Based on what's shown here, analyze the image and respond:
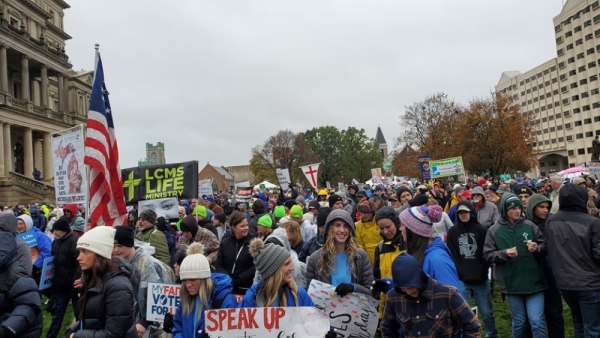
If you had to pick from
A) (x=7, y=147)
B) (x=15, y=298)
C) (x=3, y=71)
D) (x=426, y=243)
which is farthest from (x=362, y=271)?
(x=3, y=71)

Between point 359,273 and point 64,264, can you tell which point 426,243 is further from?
point 64,264

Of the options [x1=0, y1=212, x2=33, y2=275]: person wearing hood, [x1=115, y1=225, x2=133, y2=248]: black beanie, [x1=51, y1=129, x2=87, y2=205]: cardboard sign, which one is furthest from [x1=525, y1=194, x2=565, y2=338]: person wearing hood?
[x1=51, y1=129, x2=87, y2=205]: cardboard sign

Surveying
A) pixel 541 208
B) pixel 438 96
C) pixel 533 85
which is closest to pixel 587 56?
pixel 533 85

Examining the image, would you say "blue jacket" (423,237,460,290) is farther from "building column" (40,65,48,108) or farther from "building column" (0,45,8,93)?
"building column" (40,65,48,108)

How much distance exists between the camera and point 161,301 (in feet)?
15.4

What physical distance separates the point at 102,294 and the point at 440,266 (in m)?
2.58

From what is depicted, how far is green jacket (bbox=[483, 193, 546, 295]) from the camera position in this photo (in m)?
5.01

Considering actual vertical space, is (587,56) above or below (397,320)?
above

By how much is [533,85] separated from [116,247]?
126 meters

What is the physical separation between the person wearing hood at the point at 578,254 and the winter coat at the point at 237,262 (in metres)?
3.36

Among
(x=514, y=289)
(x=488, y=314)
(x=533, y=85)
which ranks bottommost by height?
(x=488, y=314)

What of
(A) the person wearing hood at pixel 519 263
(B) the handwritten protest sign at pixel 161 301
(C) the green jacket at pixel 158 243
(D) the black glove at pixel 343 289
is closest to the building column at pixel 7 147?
(C) the green jacket at pixel 158 243

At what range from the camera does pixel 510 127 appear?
1704 inches

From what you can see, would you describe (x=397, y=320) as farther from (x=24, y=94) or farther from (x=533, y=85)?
(x=533, y=85)
